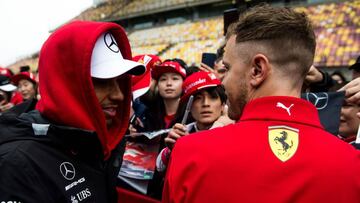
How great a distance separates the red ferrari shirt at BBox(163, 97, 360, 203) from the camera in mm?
1012

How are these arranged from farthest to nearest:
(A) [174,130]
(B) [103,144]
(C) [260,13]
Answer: (A) [174,130], (B) [103,144], (C) [260,13]

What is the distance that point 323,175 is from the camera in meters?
1.01

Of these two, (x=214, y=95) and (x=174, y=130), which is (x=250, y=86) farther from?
(x=214, y=95)

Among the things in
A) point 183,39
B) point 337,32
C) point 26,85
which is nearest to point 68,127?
point 26,85

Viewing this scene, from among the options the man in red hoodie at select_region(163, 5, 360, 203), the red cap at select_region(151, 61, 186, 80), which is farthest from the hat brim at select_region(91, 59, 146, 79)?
the red cap at select_region(151, 61, 186, 80)

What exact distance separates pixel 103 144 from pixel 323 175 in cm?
95

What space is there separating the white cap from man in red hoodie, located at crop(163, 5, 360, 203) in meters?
0.50

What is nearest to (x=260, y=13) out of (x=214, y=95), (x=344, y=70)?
(x=214, y=95)

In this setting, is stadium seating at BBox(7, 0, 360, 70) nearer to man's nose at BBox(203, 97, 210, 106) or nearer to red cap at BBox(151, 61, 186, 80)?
red cap at BBox(151, 61, 186, 80)

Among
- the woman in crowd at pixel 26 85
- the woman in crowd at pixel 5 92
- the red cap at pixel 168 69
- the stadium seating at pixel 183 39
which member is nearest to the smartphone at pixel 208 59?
the red cap at pixel 168 69

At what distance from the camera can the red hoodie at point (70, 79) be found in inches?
53.3

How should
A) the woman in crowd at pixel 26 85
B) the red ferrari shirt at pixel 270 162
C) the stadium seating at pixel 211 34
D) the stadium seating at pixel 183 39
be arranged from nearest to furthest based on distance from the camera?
the red ferrari shirt at pixel 270 162 < the woman in crowd at pixel 26 85 < the stadium seating at pixel 211 34 < the stadium seating at pixel 183 39

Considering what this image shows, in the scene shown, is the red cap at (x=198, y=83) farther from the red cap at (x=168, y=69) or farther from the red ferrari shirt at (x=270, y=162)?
the red ferrari shirt at (x=270, y=162)

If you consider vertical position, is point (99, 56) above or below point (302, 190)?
above
